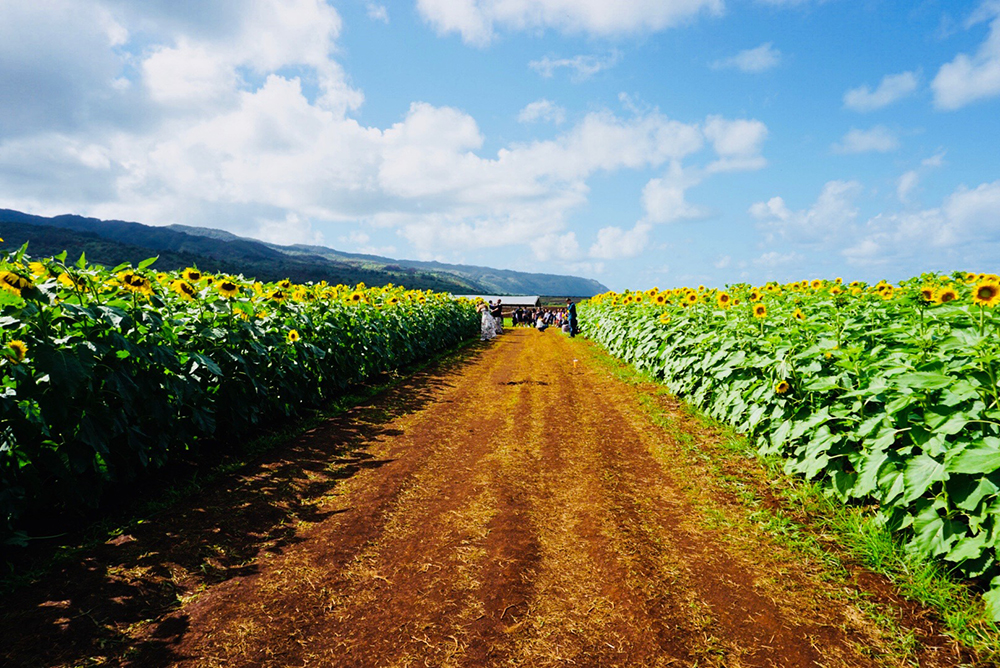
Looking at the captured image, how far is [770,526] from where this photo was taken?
4.09m

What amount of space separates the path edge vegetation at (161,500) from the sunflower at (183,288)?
1.96 meters

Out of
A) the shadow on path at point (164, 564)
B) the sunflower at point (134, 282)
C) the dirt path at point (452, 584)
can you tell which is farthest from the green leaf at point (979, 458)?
the sunflower at point (134, 282)

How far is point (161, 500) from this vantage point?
446 cm

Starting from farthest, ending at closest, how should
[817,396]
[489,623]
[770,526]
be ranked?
[817,396] < [770,526] < [489,623]

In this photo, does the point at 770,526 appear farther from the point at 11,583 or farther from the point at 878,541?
the point at 11,583

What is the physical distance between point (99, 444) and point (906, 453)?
626 cm

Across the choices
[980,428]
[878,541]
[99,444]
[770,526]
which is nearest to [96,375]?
[99,444]

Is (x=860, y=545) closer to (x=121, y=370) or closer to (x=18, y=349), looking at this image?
(x=121, y=370)

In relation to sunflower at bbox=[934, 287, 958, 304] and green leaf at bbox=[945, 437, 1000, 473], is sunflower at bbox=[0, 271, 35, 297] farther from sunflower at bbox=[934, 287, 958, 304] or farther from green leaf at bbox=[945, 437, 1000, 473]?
sunflower at bbox=[934, 287, 958, 304]


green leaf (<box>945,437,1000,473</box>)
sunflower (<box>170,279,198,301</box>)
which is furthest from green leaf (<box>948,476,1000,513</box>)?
sunflower (<box>170,279,198,301</box>)

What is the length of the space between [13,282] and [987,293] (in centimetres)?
687

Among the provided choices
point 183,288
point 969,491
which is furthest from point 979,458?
point 183,288

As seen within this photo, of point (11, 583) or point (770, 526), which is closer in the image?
point (11, 583)

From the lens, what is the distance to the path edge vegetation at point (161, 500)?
336 cm
